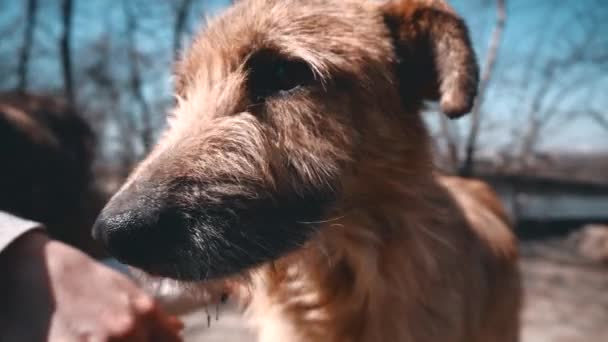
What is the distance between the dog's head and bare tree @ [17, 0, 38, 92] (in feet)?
18.4

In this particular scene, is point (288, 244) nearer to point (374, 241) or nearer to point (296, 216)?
point (296, 216)

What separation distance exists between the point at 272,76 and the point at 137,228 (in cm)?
75

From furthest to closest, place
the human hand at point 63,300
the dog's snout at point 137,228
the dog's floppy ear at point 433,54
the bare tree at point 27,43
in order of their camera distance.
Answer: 1. the bare tree at point 27,43
2. the dog's floppy ear at point 433,54
3. the dog's snout at point 137,228
4. the human hand at point 63,300

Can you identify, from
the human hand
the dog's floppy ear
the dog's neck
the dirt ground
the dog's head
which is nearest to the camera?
the human hand

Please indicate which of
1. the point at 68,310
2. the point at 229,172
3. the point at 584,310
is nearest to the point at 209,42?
the point at 229,172

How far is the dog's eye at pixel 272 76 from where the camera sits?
169 cm

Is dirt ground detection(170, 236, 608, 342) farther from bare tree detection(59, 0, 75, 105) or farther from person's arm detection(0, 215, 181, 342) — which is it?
bare tree detection(59, 0, 75, 105)

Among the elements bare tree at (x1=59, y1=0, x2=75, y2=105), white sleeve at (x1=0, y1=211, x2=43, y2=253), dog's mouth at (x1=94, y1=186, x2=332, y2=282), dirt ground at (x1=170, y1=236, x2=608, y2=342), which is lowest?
dirt ground at (x1=170, y1=236, x2=608, y2=342)

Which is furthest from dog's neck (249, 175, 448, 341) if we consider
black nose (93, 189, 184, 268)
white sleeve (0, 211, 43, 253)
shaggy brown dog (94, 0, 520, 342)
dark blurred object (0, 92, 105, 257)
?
dark blurred object (0, 92, 105, 257)

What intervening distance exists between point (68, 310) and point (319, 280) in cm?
98

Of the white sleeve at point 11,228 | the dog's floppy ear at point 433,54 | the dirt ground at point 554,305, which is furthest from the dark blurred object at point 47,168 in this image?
the dog's floppy ear at point 433,54

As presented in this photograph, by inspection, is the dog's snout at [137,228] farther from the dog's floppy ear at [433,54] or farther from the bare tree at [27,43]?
the bare tree at [27,43]

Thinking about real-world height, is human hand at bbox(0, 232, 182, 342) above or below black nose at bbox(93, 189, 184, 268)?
below

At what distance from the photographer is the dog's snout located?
125cm
